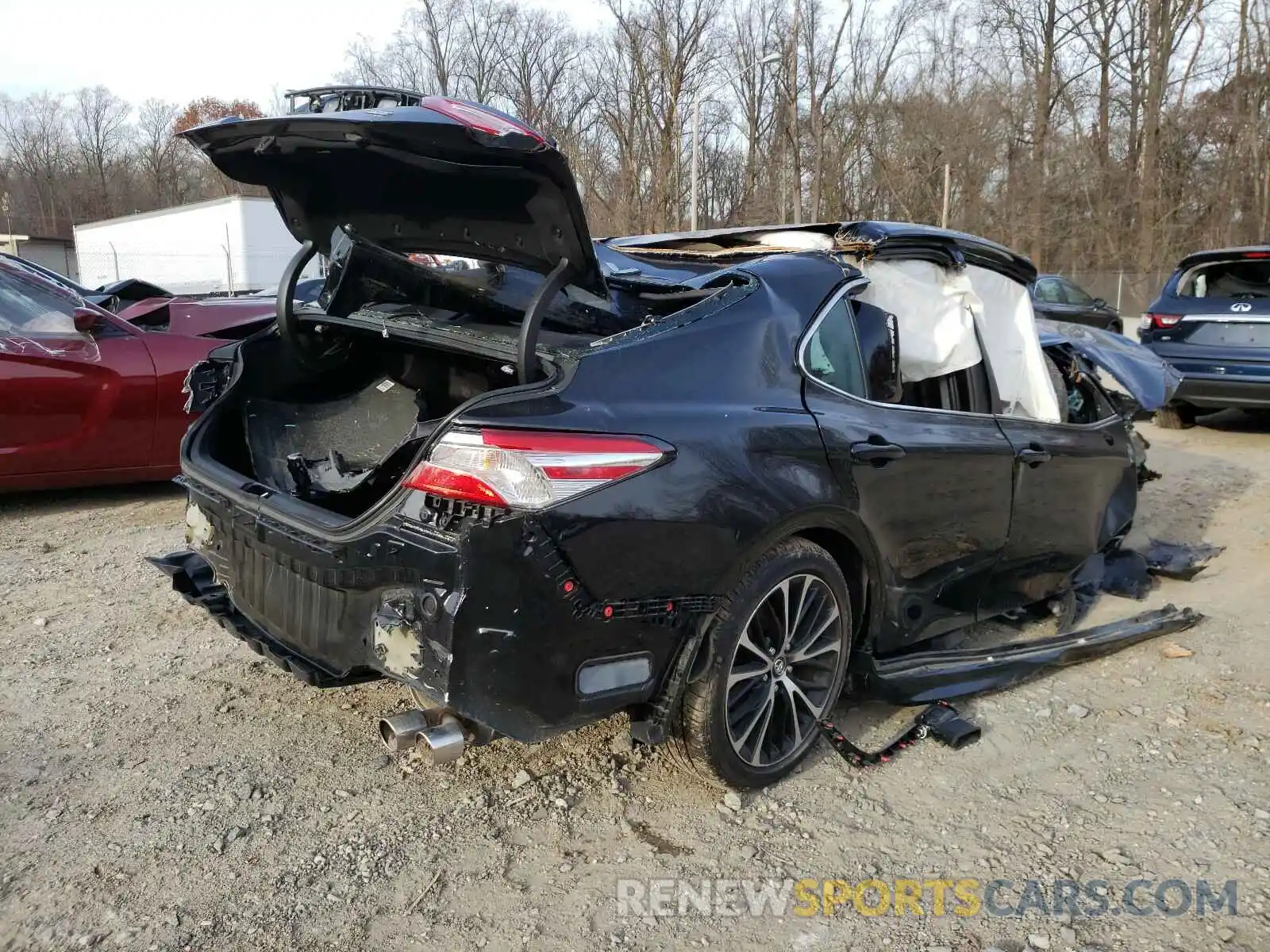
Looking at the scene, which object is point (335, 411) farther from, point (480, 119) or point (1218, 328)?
point (1218, 328)

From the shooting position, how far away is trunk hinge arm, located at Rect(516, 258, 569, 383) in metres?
2.65

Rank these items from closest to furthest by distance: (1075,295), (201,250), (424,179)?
(424,179) < (1075,295) < (201,250)

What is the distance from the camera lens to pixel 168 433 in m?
6.00

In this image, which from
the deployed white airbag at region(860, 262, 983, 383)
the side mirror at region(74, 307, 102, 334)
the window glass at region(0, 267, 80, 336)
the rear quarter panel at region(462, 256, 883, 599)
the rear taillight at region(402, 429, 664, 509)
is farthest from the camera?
the side mirror at region(74, 307, 102, 334)

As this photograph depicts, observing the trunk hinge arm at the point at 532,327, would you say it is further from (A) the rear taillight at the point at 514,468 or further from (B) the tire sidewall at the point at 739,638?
(B) the tire sidewall at the point at 739,638

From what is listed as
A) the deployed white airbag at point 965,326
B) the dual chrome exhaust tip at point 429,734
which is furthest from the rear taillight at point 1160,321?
the dual chrome exhaust tip at point 429,734

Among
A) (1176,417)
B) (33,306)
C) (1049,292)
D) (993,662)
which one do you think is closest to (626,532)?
(993,662)

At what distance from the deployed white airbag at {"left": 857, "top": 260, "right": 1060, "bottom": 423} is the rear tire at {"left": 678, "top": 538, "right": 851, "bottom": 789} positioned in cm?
104

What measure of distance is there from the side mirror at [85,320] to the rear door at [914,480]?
4.74 metres

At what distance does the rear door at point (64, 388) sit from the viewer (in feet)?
18.0

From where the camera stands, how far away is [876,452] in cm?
311

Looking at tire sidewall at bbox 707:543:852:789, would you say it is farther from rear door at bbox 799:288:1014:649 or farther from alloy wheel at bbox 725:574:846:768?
rear door at bbox 799:288:1014:649

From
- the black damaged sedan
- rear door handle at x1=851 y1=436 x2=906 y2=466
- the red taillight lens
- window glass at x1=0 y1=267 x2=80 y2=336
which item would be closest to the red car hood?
window glass at x1=0 y1=267 x2=80 y2=336

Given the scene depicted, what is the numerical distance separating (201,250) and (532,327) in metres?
29.2
